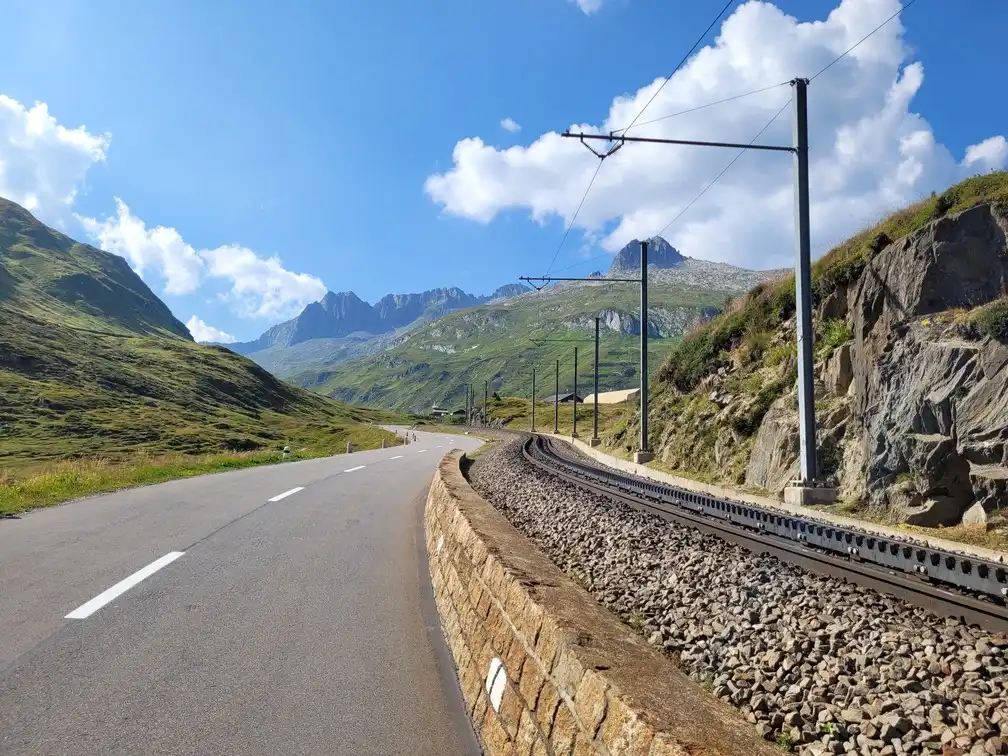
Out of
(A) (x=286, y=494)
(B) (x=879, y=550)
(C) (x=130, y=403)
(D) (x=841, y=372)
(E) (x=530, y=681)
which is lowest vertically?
(A) (x=286, y=494)

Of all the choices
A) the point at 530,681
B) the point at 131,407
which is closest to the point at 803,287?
the point at 530,681

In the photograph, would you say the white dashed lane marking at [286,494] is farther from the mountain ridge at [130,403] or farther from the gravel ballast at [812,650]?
the gravel ballast at [812,650]

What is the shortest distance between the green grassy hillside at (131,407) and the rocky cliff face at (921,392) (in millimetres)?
17303

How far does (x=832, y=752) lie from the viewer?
3.09 m

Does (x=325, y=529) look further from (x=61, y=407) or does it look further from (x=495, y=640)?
(x=61, y=407)

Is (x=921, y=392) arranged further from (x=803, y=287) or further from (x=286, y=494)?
(x=286, y=494)

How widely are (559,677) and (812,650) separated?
178 cm

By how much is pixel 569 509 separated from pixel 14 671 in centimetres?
928

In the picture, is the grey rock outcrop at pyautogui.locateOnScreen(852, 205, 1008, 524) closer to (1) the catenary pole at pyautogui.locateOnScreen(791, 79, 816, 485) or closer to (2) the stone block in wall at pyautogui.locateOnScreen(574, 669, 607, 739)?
(1) the catenary pole at pyautogui.locateOnScreen(791, 79, 816, 485)

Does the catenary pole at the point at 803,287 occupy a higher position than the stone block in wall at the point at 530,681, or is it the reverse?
the catenary pole at the point at 803,287

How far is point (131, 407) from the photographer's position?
9306 cm

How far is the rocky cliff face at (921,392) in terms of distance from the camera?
10.9 metres

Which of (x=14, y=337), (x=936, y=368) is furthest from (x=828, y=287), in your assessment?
(x=14, y=337)

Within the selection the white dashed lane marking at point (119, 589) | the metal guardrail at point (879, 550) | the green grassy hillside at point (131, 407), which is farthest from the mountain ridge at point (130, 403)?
the metal guardrail at point (879, 550)
